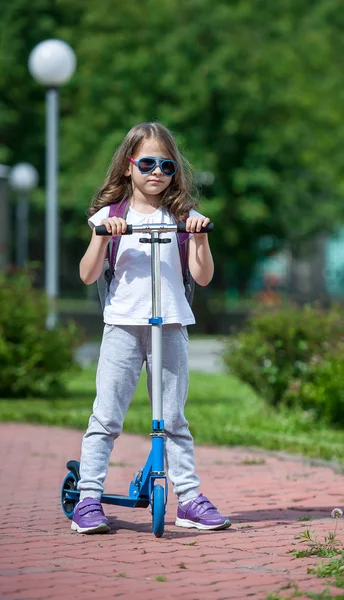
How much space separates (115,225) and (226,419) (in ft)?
19.3

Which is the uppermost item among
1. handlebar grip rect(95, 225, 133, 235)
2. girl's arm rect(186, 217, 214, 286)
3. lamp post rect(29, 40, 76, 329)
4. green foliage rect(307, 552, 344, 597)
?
lamp post rect(29, 40, 76, 329)

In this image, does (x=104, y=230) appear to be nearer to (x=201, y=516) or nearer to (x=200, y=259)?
(x=200, y=259)

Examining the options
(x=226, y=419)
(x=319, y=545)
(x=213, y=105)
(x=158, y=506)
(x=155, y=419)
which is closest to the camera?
(x=319, y=545)

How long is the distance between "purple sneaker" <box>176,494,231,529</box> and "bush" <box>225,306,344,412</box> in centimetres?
502

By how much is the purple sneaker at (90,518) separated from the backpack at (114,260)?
0.83 m

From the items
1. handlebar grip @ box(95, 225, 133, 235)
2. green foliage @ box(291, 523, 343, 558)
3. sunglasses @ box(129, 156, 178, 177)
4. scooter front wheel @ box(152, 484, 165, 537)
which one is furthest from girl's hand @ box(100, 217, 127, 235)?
green foliage @ box(291, 523, 343, 558)

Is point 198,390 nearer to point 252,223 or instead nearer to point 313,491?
point 313,491

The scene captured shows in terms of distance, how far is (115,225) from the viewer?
489 centimetres

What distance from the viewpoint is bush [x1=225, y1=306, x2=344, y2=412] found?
34.1 feet

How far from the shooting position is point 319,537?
200 inches

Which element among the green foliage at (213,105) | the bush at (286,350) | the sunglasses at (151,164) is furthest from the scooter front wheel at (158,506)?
the green foliage at (213,105)

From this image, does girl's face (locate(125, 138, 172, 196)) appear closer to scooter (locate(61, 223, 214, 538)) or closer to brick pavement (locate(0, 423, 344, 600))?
scooter (locate(61, 223, 214, 538))

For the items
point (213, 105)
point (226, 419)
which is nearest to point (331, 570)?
point (226, 419)

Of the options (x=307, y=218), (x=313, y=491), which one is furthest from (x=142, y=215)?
(x=307, y=218)
